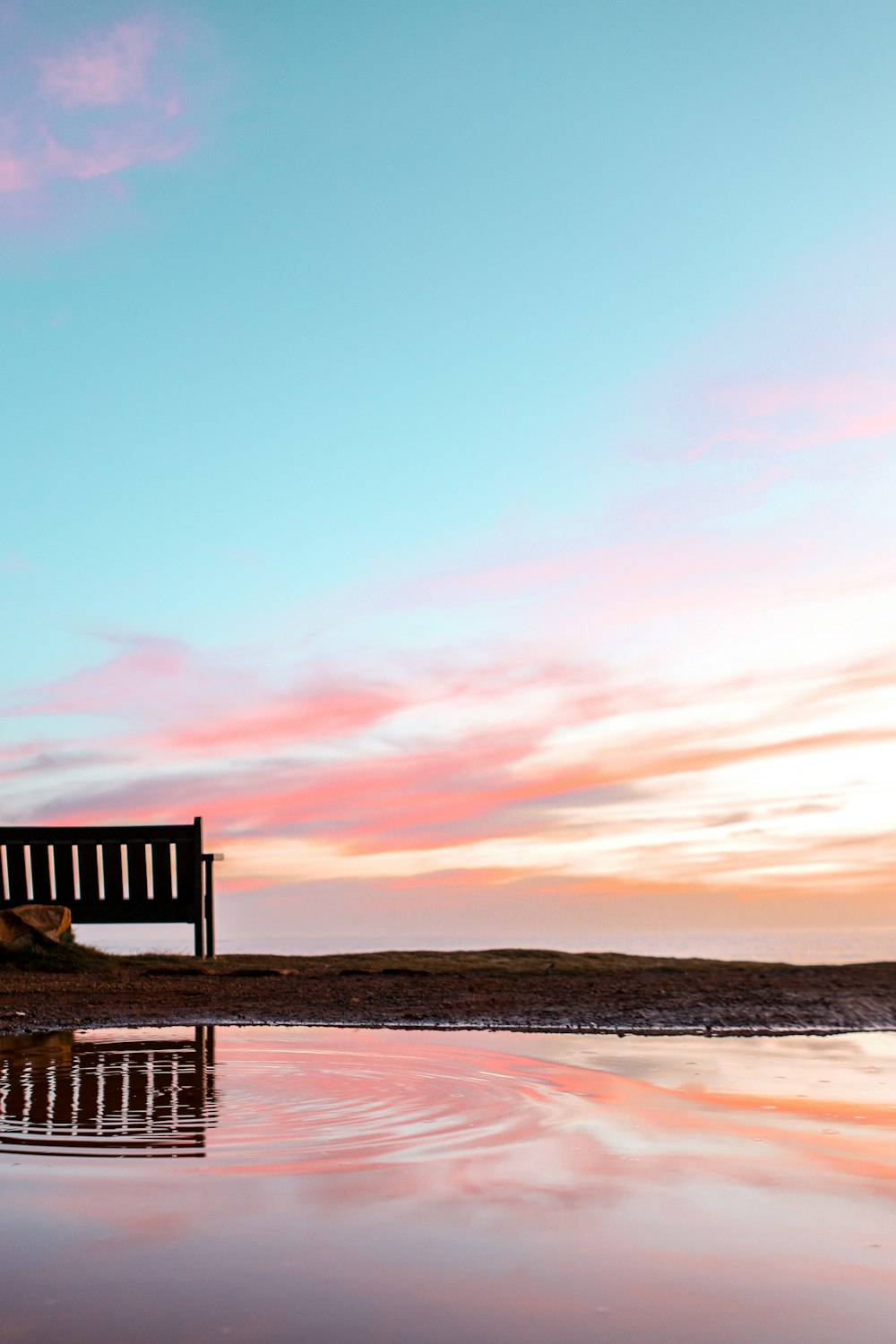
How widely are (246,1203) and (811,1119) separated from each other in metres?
3.06

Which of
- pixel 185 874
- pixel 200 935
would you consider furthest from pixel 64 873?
pixel 200 935

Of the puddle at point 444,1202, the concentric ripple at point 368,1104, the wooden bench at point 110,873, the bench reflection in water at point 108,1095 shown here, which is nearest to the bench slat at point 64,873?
the wooden bench at point 110,873

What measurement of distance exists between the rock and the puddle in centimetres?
849

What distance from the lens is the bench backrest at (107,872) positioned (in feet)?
60.1

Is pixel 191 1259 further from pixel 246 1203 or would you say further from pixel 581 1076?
pixel 581 1076

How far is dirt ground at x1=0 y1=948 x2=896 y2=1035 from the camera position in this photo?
9594mm

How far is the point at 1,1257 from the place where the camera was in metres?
3.54

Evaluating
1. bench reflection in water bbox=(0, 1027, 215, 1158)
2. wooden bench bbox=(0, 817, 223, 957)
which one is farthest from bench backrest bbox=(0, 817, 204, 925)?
bench reflection in water bbox=(0, 1027, 215, 1158)

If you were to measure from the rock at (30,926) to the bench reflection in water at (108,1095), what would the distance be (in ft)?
22.9

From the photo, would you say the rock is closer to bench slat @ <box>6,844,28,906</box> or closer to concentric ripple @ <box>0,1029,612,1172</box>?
bench slat @ <box>6,844,28,906</box>

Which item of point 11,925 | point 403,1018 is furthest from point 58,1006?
point 11,925

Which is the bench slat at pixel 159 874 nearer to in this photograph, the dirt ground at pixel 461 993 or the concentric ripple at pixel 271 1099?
the dirt ground at pixel 461 993

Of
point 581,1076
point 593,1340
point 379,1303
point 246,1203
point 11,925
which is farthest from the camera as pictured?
point 11,925

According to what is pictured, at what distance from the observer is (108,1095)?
20.2 ft
